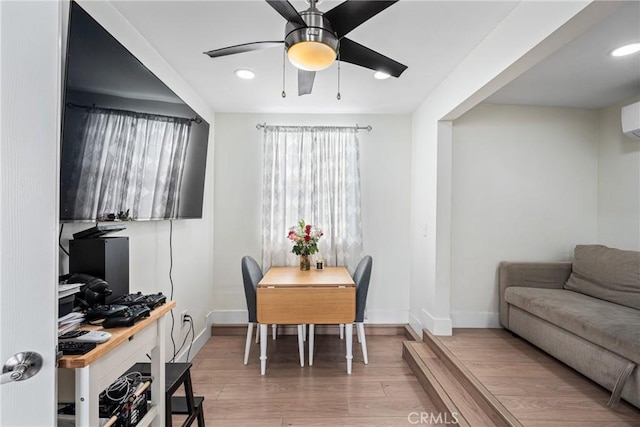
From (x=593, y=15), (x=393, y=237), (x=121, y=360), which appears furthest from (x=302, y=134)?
(x=121, y=360)

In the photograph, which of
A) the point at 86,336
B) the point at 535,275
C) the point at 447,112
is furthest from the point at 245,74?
the point at 535,275

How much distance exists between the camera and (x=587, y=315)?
2.15 meters

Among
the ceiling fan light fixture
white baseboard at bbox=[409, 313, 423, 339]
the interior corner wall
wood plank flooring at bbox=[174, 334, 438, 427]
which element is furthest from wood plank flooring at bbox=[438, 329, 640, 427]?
the ceiling fan light fixture

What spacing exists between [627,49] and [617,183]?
57.0 inches

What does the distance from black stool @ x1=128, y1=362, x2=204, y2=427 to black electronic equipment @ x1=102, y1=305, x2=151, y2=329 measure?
489 millimetres

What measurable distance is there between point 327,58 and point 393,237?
97.4 inches

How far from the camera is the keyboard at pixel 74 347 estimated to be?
938 millimetres

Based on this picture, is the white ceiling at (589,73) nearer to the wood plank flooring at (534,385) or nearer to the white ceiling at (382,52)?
the white ceiling at (382,52)

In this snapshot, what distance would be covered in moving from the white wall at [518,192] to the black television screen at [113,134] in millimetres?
2613

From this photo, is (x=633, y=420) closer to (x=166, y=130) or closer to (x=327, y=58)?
(x=327, y=58)

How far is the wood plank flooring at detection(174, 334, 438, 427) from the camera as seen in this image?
81.7 inches

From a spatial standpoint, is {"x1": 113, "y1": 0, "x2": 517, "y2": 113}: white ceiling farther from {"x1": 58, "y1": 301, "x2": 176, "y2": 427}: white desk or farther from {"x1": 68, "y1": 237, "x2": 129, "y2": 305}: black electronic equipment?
{"x1": 58, "y1": 301, "x2": 176, "y2": 427}: white desk

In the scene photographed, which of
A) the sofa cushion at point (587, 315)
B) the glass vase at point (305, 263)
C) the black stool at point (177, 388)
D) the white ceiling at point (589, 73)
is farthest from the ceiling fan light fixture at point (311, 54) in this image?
the sofa cushion at point (587, 315)

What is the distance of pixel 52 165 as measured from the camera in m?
0.90
